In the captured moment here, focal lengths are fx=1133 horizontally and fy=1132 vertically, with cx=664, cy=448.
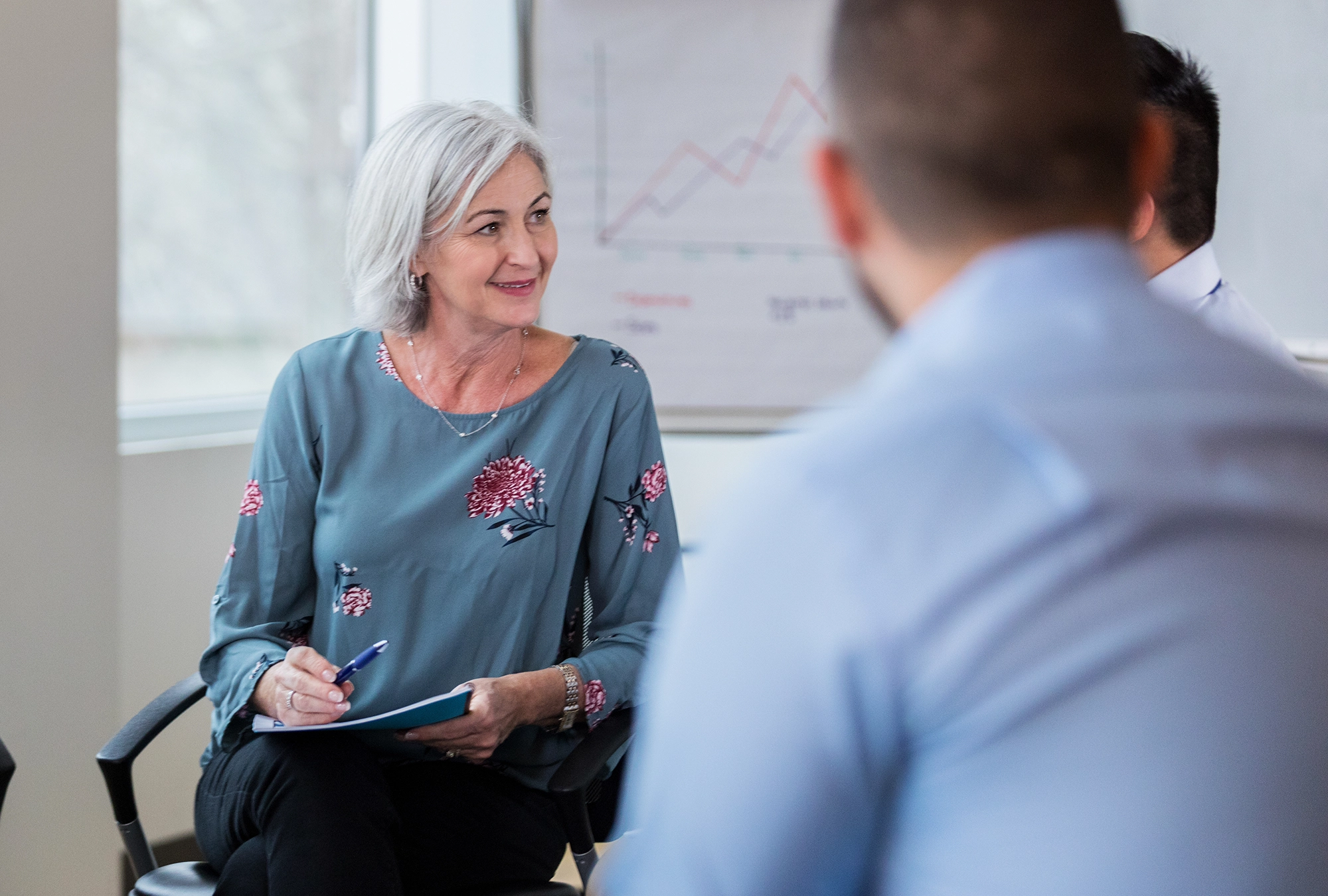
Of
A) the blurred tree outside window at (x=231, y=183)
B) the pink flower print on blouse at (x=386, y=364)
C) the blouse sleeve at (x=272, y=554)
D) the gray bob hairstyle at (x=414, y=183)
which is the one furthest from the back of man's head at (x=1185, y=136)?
the blurred tree outside window at (x=231, y=183)

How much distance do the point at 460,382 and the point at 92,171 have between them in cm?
69

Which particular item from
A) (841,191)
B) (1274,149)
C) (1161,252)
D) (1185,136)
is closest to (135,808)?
(841,191)

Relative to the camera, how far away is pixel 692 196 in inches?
105

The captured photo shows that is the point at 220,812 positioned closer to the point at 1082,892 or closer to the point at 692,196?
the point at 1082,892

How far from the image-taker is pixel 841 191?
0.59m

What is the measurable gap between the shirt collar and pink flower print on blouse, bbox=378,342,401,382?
1095 mm

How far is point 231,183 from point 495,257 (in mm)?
1239

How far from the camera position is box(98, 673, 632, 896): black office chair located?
1.40 meters

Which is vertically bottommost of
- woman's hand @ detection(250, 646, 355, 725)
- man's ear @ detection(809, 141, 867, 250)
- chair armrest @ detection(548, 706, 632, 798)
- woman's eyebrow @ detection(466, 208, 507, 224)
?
chair armrest @ detection(548, 706, 632, 798)

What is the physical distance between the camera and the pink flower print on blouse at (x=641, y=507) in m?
1.64

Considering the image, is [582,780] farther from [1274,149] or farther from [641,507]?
[1274,149]

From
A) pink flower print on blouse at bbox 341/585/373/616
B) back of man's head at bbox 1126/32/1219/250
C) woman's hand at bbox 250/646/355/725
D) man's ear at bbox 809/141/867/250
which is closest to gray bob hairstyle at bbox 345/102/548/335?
pink flower print on blouse at bbox 341/585/373/616

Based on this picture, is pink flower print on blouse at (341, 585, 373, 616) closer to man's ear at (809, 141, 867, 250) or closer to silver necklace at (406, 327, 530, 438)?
silver necklace at (406, 327, 530, 438)

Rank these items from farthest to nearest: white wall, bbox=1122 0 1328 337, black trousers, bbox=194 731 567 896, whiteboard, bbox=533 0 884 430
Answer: whiteboard, bbox=533 0 884 430 < white wall, bbox=1122 0 1328 337 < black trousers, bbox=194 731 567 896
